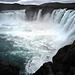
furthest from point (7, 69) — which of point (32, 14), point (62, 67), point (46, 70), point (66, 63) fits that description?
point (32, 14)

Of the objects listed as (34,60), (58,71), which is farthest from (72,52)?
(34,60)

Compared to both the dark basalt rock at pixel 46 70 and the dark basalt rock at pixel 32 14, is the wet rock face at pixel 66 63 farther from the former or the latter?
the dark basalt rock at pixel 32 14

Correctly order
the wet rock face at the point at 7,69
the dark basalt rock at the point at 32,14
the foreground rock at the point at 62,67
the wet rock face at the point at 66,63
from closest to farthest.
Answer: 1. the foreground rock at the point at 62,67
2. the wet rock face at the point at 66,63
3. the wet rock face at the point at 7,69
4. the dark basalt rock at the point at 32,14

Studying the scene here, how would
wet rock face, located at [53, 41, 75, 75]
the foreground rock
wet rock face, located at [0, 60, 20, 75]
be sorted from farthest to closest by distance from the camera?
1. wet rock face, located at [0, 60, 20, 75]
2. wet rock face, located at [53, 41, 75, 75]
3. the foreground rock

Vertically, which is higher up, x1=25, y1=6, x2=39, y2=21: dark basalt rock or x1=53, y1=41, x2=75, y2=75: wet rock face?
x1=53, y1=41, x2=75, y2=75: wet rock face

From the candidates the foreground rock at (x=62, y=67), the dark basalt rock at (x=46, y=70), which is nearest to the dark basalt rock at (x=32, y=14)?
the foreground rock at (x=62, y=67)

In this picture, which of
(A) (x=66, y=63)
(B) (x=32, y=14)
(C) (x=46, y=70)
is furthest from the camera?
(B) (x=32, y=14)

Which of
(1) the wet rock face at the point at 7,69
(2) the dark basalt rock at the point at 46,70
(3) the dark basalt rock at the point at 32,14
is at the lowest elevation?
(3) the dark basalt rock at the point at 32,14

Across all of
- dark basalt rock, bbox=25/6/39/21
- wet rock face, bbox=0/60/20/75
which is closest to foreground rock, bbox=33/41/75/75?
wet rock face, bbox=0/60/20/75

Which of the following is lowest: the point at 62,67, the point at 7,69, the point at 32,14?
the point at 32,14

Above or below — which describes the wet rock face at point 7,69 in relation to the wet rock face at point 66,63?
below

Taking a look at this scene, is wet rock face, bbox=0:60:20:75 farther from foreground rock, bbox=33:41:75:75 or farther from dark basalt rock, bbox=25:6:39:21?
dark basalt rock, bbox=25:6:39:21

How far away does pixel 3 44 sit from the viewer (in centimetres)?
1399

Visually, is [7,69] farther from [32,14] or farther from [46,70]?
[32,14]
